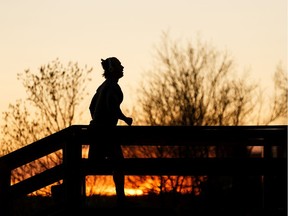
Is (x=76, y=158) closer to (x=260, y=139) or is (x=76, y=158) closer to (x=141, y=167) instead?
(x=141, y=167)

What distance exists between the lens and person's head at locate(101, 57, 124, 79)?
993 centimetres

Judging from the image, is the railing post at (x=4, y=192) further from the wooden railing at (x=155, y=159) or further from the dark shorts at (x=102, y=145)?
the dark shorts at (x=102, y=145)

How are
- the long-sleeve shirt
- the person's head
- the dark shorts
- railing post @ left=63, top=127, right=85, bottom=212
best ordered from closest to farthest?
railing post @ left=63, top=127, right=85, bottom=212 → the dark shorts → the long-sleeve shirt → the person's head

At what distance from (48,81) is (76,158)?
24.3m

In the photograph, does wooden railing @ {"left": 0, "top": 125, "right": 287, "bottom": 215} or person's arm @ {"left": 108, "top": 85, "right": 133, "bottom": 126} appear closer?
wooden railing @ {"left": 0, "top": 125, "right": 287, "bottom": 215}

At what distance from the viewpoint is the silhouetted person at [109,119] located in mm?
9320

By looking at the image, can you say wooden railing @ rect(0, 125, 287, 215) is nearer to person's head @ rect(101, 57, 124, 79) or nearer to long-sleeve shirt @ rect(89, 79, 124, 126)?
long-sleeve shirt @ rect(89, 79, 124, 126)

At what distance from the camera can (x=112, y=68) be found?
9914 millimetres

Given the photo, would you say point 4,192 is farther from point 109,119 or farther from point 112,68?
point 112,68

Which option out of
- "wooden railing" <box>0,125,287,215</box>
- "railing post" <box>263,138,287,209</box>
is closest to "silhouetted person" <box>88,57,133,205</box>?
"wooden railing" <box>0,125,287,215</box>

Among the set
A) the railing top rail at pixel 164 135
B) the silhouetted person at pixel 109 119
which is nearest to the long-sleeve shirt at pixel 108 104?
the silhouetted person at pixel 109 119

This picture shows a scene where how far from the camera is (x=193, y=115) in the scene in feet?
118

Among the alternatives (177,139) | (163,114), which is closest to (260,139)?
(177,139)

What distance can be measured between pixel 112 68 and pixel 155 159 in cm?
142
